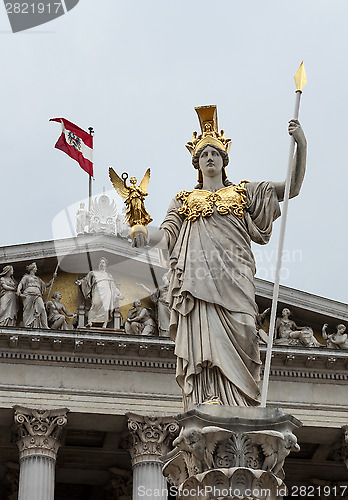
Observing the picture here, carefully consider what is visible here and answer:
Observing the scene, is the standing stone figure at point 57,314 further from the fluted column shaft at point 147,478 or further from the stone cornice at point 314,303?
the stone cornice at point 314,303

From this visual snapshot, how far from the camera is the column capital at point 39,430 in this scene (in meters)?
29.9

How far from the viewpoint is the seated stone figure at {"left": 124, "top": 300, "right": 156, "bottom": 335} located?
107ft

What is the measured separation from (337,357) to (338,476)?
4.13 metres

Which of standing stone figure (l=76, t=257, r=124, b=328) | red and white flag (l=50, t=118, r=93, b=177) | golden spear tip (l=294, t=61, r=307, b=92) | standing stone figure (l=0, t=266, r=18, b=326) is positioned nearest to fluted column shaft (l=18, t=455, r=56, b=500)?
standing stone figure (l=0, t=266, r=18, b=326)

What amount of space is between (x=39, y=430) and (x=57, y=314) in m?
3.44

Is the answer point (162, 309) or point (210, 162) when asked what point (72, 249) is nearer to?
point (162, 309)

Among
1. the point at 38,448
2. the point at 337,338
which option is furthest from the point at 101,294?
the point at 337,338

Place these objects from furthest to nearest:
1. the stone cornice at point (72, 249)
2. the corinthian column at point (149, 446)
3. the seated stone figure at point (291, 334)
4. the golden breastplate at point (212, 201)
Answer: the stone cornice at point (72, 249) < the seated stone figure at point (291, 334) < the corinthian column at point (149, 446) < the golden breastplate at point (212, 201)

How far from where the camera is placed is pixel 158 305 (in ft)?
108

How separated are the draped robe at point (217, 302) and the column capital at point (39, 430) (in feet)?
68.1

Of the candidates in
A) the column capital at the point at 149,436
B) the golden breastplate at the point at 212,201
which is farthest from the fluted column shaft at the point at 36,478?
the golden breastplate at the point at 212,201

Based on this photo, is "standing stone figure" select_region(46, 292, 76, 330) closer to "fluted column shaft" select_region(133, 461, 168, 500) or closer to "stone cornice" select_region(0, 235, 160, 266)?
"stone cornice" select_region(0, 235, 160, 266)

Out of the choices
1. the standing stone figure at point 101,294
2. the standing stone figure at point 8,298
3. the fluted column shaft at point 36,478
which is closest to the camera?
the fluted column shaft at point 36,478

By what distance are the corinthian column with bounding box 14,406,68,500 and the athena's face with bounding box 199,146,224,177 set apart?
19.9m
